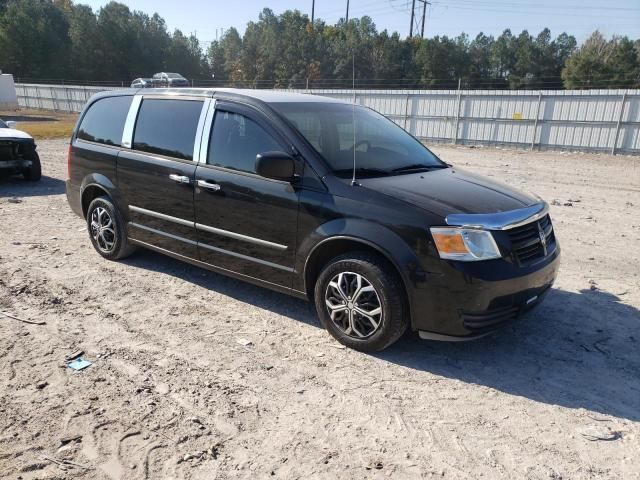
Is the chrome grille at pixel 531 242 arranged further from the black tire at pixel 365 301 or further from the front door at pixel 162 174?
the front door at pixel 162 174

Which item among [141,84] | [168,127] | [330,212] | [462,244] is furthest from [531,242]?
[141,84]

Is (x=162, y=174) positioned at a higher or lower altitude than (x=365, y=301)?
higher

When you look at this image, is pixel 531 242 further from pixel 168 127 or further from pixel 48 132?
pixel 48 132

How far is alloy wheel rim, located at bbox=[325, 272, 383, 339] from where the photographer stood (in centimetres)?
368

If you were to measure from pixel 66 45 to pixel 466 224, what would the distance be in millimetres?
70853

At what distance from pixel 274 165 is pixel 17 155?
8.96 meters

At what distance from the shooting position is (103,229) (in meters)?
5.75

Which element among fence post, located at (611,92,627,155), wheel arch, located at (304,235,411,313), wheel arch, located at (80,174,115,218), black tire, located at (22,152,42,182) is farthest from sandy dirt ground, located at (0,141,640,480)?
fence post, located at (611,92,627,155)

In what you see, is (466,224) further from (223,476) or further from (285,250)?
(223,476)

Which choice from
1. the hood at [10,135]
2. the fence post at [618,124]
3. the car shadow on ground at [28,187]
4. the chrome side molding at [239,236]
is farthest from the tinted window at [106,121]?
the fence post at [618,124]

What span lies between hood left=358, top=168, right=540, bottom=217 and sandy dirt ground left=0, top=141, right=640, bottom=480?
1.13 metres

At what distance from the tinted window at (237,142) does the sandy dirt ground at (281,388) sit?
1.32m

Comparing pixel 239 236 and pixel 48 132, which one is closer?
pixel 239 236

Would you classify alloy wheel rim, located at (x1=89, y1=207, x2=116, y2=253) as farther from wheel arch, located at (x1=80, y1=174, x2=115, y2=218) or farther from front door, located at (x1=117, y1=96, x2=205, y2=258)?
front door, located at (x1=117, y1=96, x2=205, y2=258)
